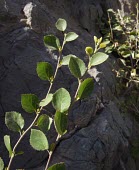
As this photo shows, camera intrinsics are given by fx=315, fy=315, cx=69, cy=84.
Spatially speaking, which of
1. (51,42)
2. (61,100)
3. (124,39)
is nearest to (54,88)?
(51,42)

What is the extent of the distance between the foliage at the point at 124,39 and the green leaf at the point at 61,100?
1.30 metres

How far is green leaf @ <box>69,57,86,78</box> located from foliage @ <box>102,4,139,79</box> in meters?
1.23

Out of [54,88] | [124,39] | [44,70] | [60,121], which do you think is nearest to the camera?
[60,121]

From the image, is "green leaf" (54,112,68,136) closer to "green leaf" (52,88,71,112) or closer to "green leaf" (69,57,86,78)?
"green leaf" (52,88,71,112)

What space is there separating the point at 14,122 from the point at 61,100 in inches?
5.4

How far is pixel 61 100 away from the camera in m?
0.76

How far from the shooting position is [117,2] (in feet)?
9.44

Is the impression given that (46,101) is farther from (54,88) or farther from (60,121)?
(54,88)

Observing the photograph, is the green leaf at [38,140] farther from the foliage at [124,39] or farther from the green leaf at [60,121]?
the foliage at [124,39]

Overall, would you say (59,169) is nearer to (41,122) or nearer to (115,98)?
(41,122)

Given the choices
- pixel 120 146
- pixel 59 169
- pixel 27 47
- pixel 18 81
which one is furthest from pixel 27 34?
pixel 59 169

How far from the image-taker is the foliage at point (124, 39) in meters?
2.15

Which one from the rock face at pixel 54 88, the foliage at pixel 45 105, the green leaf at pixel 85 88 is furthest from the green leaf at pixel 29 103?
the rock face at pixel 54 88

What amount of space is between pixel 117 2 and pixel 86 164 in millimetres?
1911
